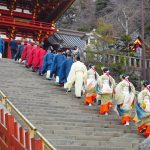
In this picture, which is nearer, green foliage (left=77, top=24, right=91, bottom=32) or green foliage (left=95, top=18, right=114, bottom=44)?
→ green foliage (left=95, top=18, right=114, bottom=44)

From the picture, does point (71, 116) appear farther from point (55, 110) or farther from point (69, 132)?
point (69, 132)

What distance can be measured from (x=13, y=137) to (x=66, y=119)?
2.19 meters

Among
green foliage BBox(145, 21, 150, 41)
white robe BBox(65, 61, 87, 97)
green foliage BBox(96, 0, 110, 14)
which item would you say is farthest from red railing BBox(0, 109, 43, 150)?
→ green foliage BBox(96, 0, 110, 14)

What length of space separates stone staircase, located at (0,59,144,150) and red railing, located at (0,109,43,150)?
70 centimetres

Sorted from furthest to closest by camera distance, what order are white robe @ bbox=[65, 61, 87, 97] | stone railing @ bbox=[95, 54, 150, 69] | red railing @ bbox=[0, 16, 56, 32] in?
red railing @ bbox=[0, 16, 56, 32] < stone railing @ bbox=[95, 54, 150, 69] < white robe @ bbox=[65, 61, 87, 97]

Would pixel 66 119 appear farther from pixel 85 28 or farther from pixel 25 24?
pixel 85 28

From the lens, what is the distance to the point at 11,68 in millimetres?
16844

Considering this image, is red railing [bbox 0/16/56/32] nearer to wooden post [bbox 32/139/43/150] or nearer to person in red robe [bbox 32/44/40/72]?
person in red robe [bbox 32/44/40/72]

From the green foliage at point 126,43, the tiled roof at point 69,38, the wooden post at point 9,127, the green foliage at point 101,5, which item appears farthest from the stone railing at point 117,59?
the green foliage at point 101,5

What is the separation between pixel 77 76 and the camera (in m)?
13.0

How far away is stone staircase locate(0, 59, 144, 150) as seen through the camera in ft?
29.4

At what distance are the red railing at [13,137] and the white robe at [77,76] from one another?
155 inches

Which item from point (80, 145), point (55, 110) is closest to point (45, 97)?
point (55, 110)

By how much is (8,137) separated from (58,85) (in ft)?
19.4
